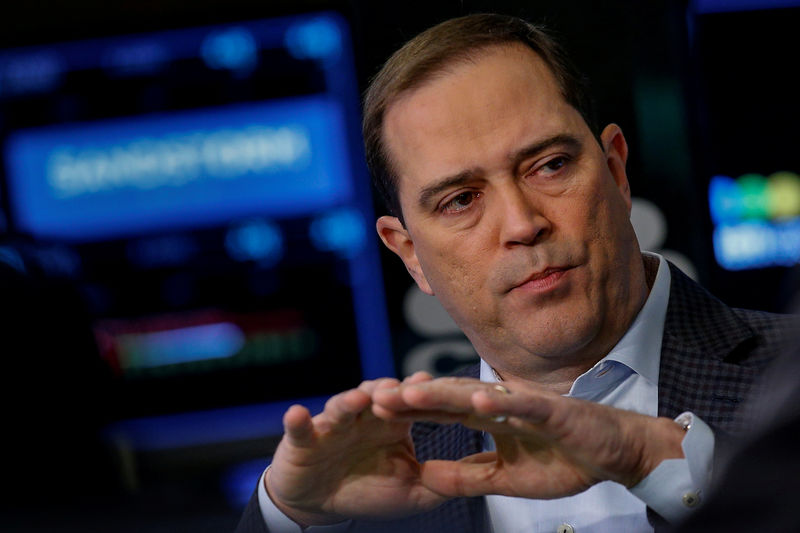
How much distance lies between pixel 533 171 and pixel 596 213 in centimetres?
12

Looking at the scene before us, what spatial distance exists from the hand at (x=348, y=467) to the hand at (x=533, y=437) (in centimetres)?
4

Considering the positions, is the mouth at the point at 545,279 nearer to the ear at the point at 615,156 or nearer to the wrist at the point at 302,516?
the ear at the point at 615,156

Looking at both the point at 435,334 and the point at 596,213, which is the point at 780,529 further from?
the point at 435,334

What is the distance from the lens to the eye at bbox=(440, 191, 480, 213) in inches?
64.7

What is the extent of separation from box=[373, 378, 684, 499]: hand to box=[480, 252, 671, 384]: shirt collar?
0.41 m

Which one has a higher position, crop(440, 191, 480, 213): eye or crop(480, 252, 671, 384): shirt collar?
crop(440, 191, 480, 213): eye

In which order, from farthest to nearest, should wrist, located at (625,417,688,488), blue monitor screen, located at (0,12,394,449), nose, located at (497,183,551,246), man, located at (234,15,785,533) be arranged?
blue monitor screen, located at (0,12,394,449) → nose, located at (497,183,551,246) → man, located at (234,15,785,533) → wrist, located at (625,417,688,488)

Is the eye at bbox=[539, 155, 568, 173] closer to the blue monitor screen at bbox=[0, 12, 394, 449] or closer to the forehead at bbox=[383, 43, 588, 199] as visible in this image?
the forehead at bbox=[383, 43, 588, 199]

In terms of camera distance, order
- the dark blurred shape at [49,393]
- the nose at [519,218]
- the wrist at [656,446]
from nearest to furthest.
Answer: the wrist at [656,446]
the nose at [519,218]
the dark blurred shape at [49,393]

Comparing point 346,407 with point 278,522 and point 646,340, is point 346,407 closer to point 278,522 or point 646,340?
point 278,522

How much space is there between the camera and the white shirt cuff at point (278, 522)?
151cm

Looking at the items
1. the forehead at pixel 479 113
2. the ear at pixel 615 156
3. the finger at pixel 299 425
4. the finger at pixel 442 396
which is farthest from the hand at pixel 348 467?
the ear at pixel 615 156

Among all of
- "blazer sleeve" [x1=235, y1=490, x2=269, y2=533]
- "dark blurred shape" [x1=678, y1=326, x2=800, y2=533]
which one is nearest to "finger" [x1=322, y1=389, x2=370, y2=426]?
"blazer sleeve" [x1=235, y1=490, x2=269, y2=533]

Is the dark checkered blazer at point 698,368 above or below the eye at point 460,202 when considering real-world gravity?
below
